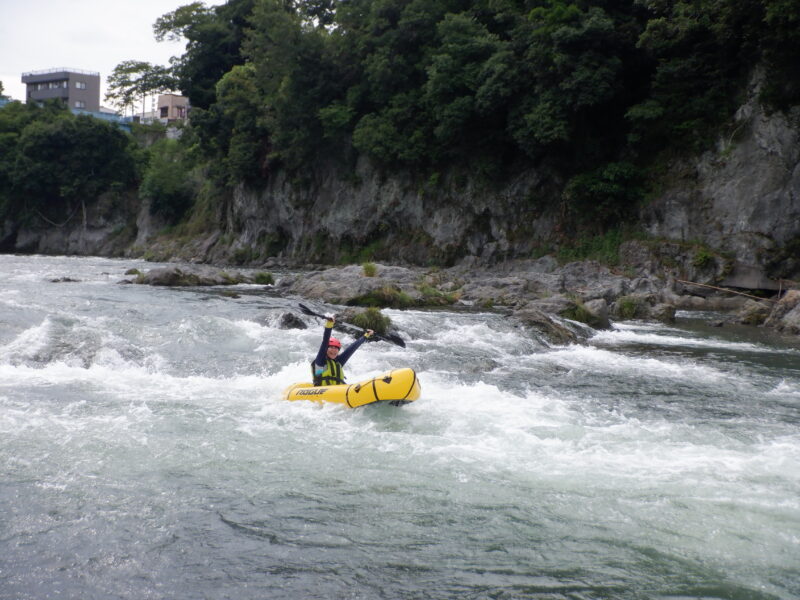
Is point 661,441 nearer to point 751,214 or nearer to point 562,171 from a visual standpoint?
point 751,214

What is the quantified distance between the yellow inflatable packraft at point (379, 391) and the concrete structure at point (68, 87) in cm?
7775

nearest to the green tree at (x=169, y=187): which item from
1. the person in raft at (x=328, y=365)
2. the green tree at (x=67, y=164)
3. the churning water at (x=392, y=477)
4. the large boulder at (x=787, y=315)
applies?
the green tree at (x=67, y=164)

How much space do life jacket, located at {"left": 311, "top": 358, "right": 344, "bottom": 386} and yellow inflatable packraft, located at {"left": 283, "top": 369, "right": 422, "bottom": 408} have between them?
17.2 inches

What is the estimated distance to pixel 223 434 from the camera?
7.93 metres

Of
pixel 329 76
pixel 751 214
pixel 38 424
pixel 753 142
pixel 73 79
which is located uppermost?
pixel 73 79

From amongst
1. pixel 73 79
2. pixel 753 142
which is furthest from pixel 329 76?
pixel 73 79

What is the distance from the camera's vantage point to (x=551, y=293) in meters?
20.8

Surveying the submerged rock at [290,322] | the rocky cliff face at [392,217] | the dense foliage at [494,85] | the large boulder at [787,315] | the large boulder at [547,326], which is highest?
the dense foliage at [494,85]

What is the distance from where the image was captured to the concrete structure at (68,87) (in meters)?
76.5

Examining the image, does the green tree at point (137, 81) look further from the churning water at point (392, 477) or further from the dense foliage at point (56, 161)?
the churning water at point (392, 477)

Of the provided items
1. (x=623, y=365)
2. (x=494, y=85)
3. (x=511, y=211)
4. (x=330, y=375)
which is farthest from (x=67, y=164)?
(x=623, y=365)

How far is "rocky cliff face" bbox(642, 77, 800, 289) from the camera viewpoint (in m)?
22.3

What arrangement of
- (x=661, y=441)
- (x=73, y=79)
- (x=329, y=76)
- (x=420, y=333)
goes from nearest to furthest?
(x=661, y=441), (x=420, y=333), (x=329, y=76), (x=73, y=79)

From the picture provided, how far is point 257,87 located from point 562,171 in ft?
65.7
